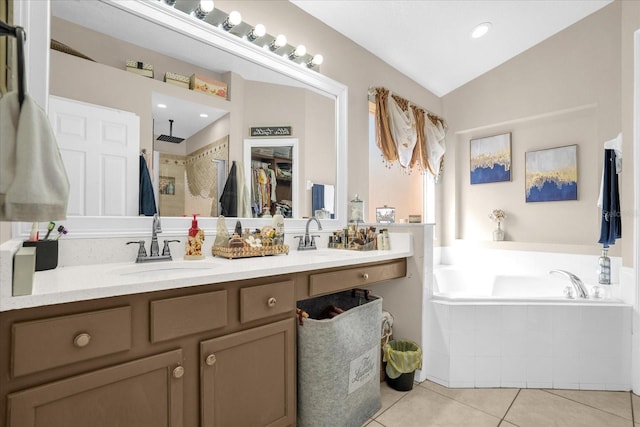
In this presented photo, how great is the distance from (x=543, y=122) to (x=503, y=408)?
9.08 ft

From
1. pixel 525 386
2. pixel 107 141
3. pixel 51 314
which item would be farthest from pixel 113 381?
pixel 525 386

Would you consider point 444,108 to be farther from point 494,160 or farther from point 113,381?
point 113,381

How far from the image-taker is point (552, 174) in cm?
323

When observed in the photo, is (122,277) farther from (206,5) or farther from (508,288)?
(508,288)

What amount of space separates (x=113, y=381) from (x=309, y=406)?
892 mm

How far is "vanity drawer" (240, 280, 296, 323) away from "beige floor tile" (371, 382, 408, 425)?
912 mm

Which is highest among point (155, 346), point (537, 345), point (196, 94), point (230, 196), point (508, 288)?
point (196, 94)

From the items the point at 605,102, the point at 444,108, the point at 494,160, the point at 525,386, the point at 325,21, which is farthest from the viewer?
the point at 444,108

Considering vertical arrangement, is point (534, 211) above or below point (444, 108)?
below

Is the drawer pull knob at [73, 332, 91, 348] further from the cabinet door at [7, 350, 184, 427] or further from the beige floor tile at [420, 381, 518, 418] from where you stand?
the beige floor tile at [420, 381, 518, 418]

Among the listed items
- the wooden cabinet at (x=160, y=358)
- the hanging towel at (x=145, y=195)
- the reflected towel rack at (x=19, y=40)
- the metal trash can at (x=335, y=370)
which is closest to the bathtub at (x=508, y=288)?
the metal trash can at (x=335, y=370)

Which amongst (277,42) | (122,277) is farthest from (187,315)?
(277,42)

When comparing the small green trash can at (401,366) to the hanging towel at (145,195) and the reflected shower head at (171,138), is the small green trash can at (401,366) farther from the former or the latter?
the reflected shower head at (171,138)

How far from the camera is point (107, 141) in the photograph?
4.97ft
